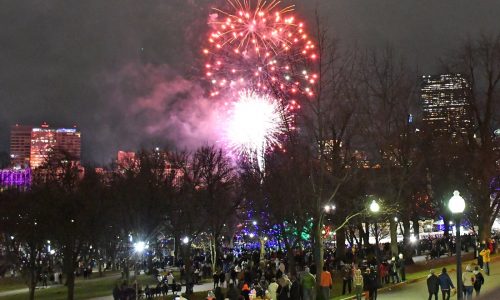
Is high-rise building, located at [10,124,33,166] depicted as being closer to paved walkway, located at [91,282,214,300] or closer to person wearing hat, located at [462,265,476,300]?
paved walkway, located at [91,282,214,300]

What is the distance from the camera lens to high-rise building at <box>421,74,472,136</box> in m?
43.0

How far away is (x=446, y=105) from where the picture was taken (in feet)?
151

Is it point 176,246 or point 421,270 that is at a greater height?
point 176,246

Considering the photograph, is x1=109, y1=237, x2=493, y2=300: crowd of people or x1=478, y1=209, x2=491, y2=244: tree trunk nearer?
x1=109, y1=237, x2=493, y2=300: crowd of people

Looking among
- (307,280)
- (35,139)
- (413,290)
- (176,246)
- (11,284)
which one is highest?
(35,139)

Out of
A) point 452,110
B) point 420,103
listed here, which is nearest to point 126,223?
point 420,103

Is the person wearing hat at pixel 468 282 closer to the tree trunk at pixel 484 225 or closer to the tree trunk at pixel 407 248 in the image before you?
the tree trunk at pixel 407 248

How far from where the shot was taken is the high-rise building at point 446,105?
42969 mm

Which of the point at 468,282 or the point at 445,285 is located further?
the point at 445,285

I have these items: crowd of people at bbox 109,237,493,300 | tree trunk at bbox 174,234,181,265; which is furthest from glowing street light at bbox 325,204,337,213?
tree trunk at bbox 174,234,181,265

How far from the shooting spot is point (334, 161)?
32.6 m

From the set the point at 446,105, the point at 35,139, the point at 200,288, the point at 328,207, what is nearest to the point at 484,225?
the point at 446,105

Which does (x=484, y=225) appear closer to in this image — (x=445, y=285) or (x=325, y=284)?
(x=445, y=285)

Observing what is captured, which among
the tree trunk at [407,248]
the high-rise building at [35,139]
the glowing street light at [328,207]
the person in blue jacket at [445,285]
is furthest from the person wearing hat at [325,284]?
the high-rise building at [35,139]
